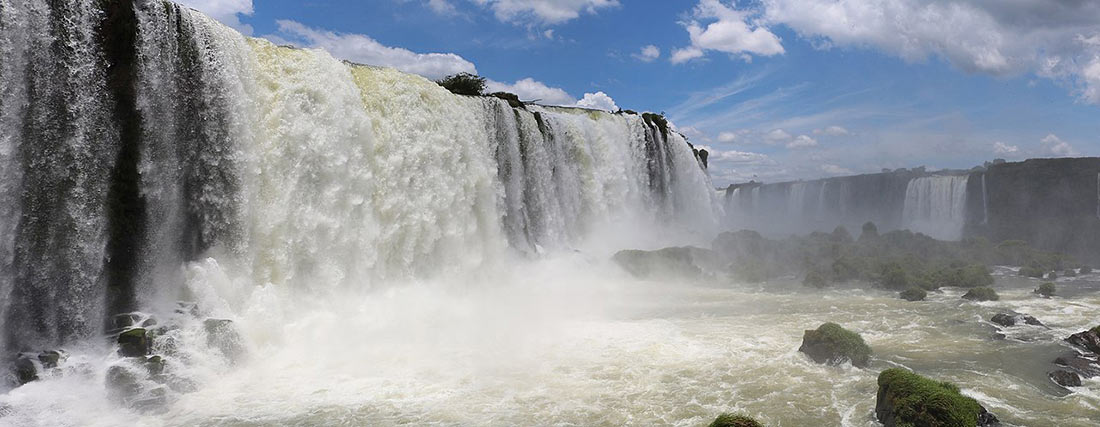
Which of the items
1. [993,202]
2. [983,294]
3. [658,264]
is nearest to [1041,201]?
[993,202]

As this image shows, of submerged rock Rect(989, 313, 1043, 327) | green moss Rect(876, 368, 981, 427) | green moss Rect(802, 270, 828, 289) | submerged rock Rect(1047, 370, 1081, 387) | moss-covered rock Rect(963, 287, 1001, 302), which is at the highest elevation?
green moss Rect(802, 270, 828, 289)

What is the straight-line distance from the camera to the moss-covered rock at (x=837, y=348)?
1002 cm

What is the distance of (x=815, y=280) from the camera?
18.9m

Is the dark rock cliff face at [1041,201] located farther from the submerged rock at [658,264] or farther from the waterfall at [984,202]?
the submerged rock at [658,264]

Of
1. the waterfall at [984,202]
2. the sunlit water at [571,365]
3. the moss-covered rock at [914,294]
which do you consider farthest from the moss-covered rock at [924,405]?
the waterfall at [984,202]

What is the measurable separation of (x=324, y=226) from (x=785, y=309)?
35.9 ft

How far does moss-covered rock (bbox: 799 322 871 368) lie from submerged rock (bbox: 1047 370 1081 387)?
2.50 m

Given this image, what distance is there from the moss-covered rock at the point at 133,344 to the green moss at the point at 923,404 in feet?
34.0

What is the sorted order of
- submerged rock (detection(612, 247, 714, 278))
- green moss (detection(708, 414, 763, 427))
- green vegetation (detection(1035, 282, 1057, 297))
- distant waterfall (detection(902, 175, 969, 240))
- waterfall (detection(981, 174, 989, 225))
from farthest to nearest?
distant waterfall (detection(902, 175, 969, 240)) → waterfall (detection(981, 174, 989, 225)) → submerged rock (detection(612, 247, 714, 278)) → green vegetation (detection(1035, 282, 1057, 297)) → green moss (detection(708, 414, 763, 427))

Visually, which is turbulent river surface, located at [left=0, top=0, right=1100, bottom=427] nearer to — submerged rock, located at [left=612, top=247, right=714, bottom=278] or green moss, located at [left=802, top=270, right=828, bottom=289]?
green moss, located at [left=802, top=270, right=828, bottom=289]

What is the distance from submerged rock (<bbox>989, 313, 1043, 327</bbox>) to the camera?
12812mm

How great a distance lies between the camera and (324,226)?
12539mm

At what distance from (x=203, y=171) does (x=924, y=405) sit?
11.7 metres

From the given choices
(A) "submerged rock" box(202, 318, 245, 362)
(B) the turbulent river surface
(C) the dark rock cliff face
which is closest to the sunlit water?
(B) the turbulent river surface
